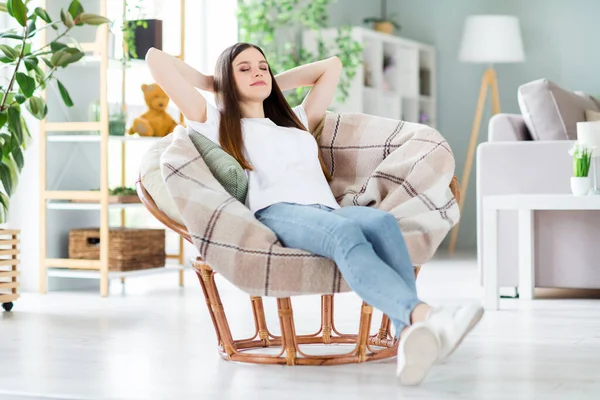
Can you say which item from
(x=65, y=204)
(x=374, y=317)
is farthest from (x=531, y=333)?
(x=65, y=204)

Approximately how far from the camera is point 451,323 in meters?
2.12

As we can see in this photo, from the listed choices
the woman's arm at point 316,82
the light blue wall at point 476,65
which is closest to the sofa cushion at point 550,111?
the woman's arm at point 316,82

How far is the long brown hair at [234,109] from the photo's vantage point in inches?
107

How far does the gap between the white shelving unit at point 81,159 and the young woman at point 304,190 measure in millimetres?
1652

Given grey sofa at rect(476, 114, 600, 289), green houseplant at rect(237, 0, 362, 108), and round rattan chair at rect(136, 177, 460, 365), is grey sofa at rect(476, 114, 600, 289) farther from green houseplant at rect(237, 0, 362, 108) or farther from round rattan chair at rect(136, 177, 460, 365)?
green houseplant at rect(237, 0, 362, 108)

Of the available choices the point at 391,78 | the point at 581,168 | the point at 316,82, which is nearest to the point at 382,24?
the point at 391,78

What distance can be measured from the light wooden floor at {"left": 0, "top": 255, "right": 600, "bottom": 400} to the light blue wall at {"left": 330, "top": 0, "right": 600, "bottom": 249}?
3741 millimetres

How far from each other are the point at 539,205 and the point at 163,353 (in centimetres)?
164

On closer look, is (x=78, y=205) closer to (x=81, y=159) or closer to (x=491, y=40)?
(x=81, y=159)

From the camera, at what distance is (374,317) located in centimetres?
355

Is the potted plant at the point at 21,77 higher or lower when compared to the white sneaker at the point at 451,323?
higher

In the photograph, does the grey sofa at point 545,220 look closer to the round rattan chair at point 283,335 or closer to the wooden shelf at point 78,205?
the round rattan chair at point 283,335

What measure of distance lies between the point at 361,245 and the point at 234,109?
2.19ft

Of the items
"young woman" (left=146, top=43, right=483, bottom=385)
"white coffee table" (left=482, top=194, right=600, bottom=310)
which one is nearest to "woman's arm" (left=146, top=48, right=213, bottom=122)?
"young woman" (left=146, top=43, right=483, bottom=385)
